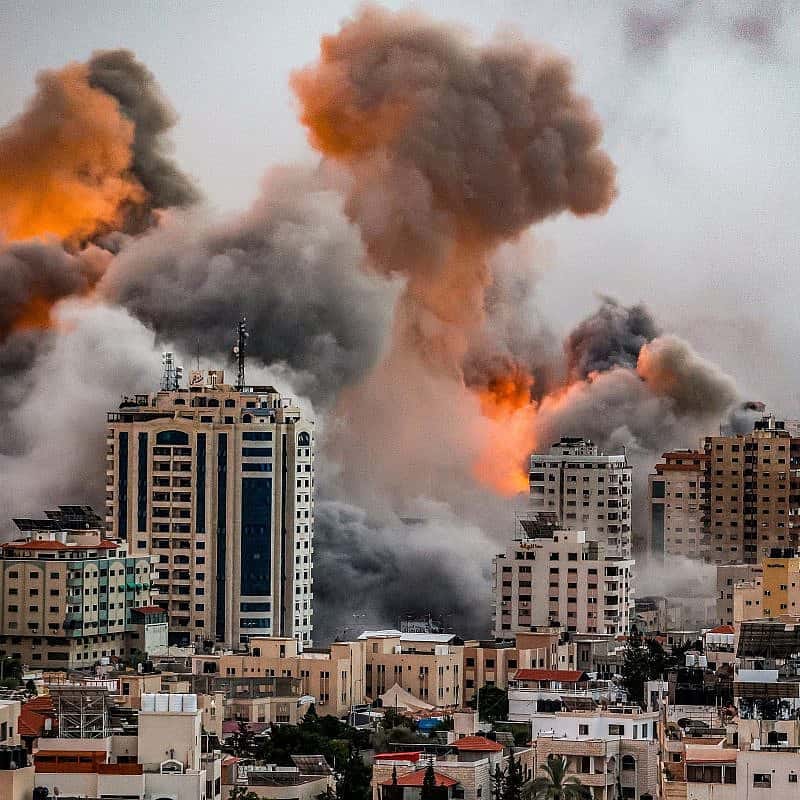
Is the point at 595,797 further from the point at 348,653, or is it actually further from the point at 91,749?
the point at 348,653

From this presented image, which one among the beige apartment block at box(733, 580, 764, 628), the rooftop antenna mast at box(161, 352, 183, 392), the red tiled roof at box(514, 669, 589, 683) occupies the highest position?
the rooftop antenna mast at box(161, 352, 183, 392)

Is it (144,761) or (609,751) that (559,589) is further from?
(144,761)

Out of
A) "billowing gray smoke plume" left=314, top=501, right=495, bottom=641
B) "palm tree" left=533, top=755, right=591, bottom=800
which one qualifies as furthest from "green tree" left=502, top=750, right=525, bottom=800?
"billowing gray smoke plume" left=314, top=501, right=495, bottom=641

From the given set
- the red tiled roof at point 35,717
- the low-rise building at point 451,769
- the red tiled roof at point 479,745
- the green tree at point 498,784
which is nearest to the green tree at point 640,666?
the red tiled roof at point 479,745

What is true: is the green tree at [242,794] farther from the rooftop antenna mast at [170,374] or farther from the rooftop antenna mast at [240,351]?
the rooftop antenna mast at [170,374]

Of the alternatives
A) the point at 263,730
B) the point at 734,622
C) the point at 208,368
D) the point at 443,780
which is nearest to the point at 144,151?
the point at 208,368

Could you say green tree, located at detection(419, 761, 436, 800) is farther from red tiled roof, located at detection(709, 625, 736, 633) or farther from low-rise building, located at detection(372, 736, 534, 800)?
red tiled roof, located at detection(709, 625, 736, 633)

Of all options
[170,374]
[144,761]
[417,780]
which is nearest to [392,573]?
[170,374]
